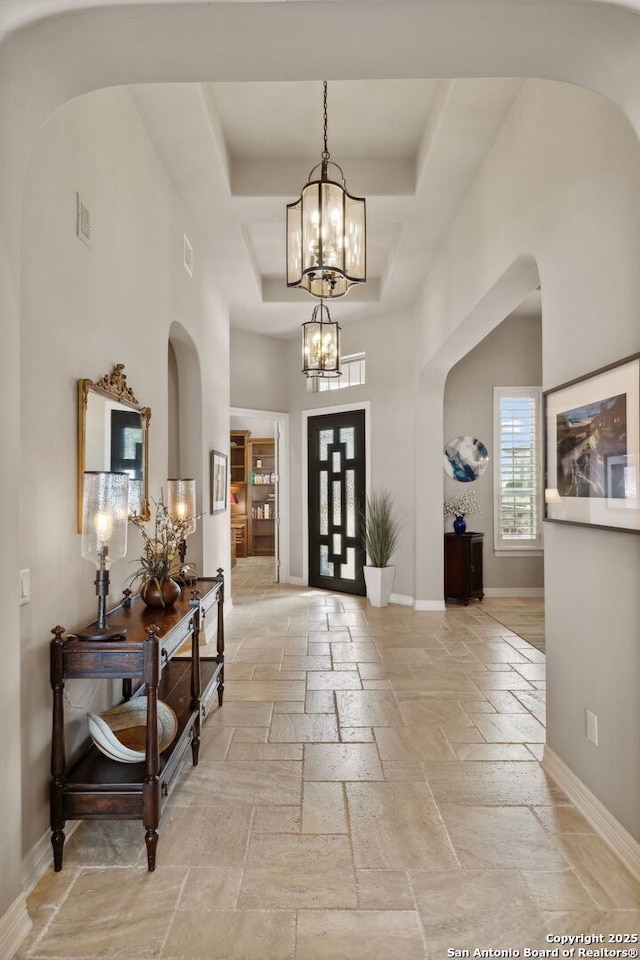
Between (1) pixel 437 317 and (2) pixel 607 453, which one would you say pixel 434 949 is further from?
(1) pixel 437 317

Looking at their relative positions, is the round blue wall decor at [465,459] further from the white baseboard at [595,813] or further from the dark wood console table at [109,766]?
the dark wood console table at [109,766]

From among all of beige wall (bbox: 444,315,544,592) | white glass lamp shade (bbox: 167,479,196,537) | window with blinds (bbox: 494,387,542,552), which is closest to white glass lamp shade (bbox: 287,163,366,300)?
white glass lamp shade (bbox: 167,479,196,537)

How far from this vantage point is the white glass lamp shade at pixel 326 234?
2.93 metres

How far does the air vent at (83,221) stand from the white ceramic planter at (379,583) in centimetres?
516

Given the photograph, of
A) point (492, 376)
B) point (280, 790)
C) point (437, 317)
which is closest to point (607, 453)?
point (280, 790)

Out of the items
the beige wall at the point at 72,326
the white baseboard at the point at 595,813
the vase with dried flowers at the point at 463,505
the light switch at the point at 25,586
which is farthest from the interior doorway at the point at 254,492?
the light switch at the point at 25,586

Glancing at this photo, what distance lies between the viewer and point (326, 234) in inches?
115

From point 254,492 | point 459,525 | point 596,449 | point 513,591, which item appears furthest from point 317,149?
point 254,492

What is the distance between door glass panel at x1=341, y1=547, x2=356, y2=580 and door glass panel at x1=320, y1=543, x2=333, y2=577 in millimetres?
270

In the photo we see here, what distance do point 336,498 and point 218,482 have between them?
2396mm

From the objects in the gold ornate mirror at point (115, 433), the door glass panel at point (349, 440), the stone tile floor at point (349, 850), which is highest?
the door glass panel at point (349, 440)

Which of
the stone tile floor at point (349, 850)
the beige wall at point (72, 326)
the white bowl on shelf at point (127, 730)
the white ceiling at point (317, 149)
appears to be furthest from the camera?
the white ceiling at point (317, 149)

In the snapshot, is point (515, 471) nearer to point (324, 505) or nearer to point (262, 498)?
point (324, 505)

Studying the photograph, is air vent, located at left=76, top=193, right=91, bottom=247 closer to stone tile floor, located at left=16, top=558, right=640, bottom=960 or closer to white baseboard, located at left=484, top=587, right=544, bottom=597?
stone tile floor, located at left=16, top=558, right=640, bottom=960
